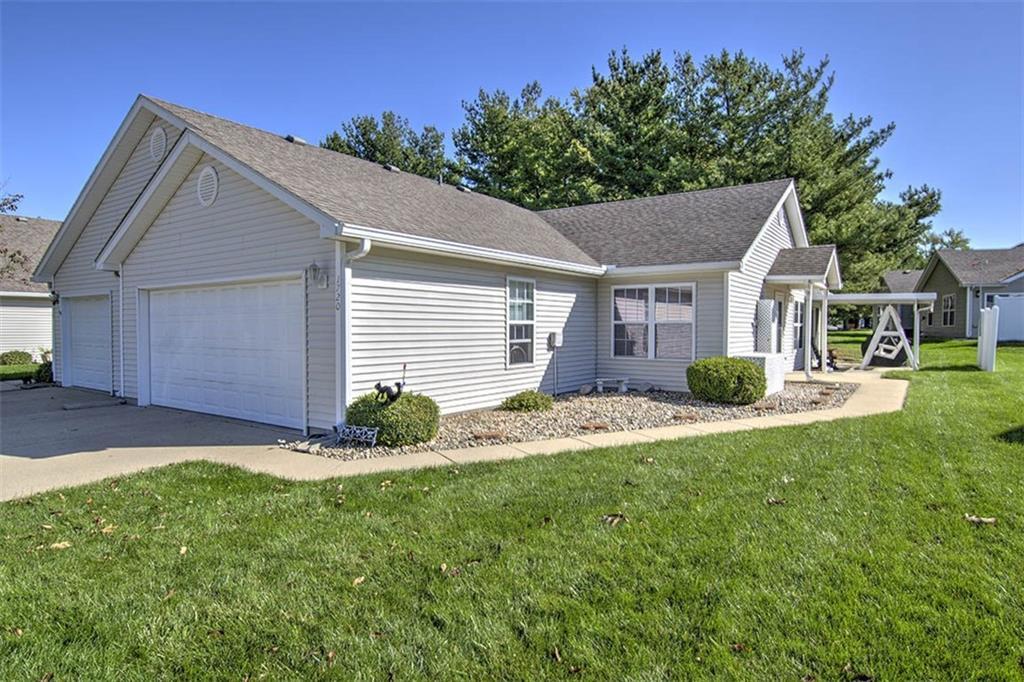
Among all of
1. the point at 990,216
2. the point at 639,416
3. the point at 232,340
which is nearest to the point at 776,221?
the point at 639,416

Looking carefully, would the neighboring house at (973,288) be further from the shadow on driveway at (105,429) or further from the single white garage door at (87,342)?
the single white garage door at (87,342)

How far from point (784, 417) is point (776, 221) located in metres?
7.58

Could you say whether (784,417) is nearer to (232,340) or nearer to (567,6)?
(232,340)

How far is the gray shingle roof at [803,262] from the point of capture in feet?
45.4

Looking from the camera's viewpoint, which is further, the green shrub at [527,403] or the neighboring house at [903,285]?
the neighboring house at [903,285]

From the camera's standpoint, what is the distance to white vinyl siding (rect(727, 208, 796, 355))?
12.1 metres

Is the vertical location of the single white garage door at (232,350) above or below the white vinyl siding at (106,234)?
below

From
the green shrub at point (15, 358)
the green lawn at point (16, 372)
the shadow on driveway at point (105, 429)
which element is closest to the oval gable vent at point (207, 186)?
the shadow on driveway at point (105, 429)

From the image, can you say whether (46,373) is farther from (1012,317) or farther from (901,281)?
(901,281)

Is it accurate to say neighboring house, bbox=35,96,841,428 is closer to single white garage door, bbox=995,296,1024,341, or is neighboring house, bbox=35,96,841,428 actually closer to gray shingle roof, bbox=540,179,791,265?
gray shingle roof, bbox=540,179,791,265

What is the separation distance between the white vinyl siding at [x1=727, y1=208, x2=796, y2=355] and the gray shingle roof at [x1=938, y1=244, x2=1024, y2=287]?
21.1 metres

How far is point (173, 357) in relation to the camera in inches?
423

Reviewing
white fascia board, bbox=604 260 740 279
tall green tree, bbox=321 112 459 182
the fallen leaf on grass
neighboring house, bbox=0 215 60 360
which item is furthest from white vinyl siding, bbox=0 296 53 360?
the fallen leaf on grass

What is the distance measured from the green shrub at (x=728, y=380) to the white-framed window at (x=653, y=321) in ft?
4.20
